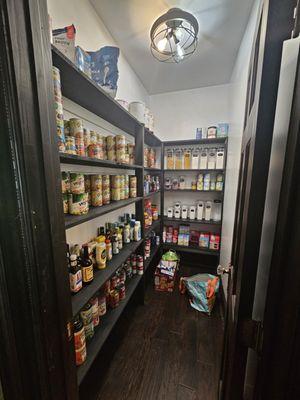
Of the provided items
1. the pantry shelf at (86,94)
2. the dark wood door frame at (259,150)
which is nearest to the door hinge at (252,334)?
the dark wood door frame at (259,150)

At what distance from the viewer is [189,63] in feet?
5.96

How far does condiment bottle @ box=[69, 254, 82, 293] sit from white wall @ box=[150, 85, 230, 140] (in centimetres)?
221

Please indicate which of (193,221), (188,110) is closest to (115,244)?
(193,221)

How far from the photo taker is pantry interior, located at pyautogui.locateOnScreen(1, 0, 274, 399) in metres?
0.88

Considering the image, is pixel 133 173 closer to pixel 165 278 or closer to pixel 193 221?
pixel 193 221

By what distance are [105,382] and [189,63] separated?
288cm

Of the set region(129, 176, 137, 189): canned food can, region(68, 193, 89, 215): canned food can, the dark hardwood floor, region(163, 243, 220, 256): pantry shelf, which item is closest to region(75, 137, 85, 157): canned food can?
region(68, 193, 89, 215): canned food can

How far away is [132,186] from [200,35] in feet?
4.78

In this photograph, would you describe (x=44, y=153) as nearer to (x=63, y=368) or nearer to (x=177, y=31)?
(x=63, y=368)

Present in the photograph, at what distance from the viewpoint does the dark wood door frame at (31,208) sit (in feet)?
1.40

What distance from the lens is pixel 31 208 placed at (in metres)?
0.48

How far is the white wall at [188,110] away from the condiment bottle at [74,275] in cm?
221

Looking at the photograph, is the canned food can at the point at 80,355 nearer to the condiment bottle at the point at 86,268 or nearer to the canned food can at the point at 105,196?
the condiment bottle at the point at 86,268

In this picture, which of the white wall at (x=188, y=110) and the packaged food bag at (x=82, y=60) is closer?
the packaged food bag at (x=82, y=60)
